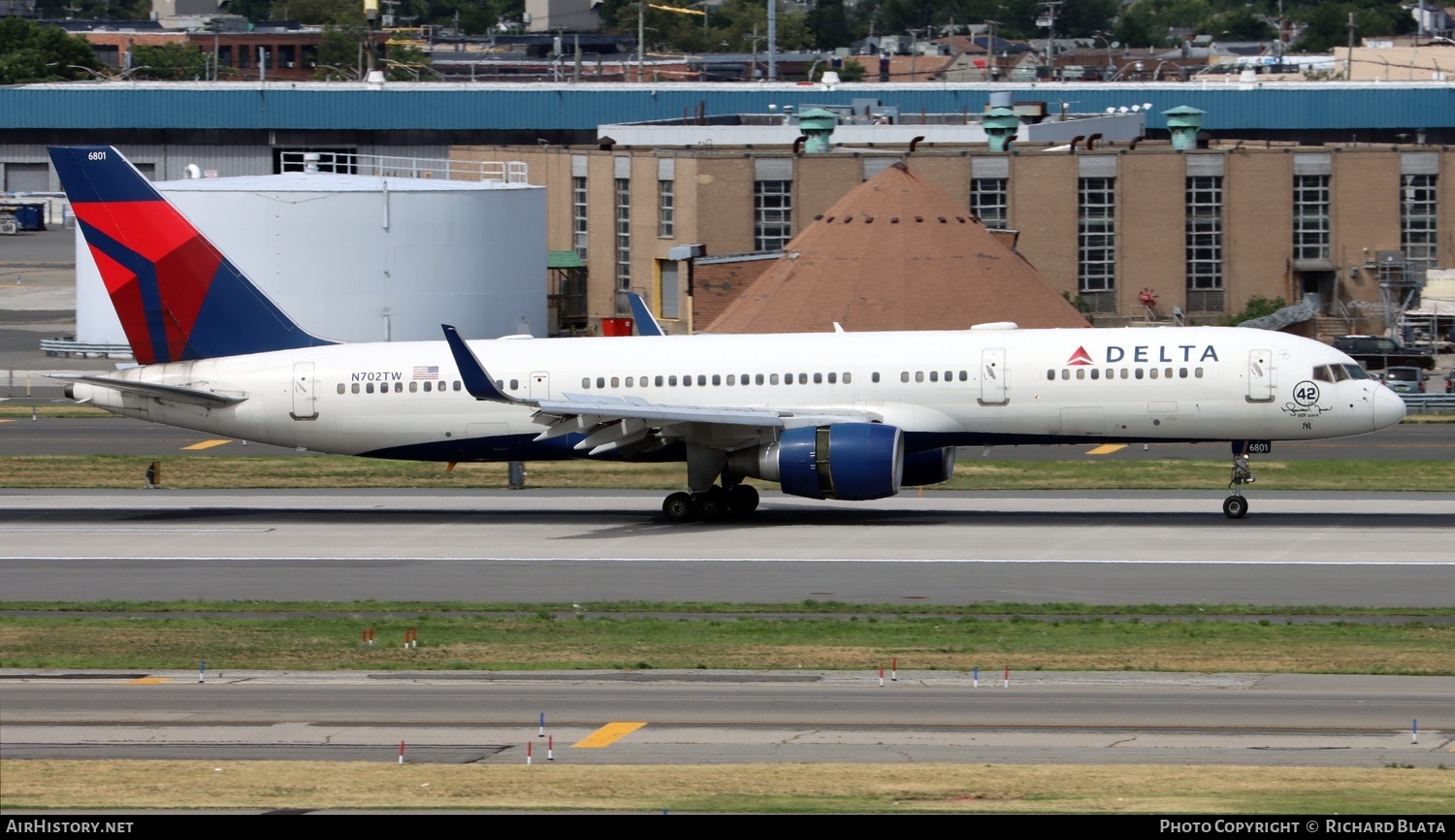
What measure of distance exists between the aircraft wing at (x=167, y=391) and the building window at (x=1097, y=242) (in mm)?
54716

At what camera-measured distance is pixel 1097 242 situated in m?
89.6

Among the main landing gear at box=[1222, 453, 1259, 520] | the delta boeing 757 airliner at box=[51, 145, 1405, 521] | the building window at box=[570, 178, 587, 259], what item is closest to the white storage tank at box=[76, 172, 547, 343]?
the building window at box=[570, 178, 587, 259]

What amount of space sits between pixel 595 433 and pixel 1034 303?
1181 inches

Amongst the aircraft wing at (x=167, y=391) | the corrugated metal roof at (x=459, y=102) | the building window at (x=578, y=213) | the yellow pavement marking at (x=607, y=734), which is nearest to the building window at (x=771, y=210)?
the building window at (x=578, y=213)

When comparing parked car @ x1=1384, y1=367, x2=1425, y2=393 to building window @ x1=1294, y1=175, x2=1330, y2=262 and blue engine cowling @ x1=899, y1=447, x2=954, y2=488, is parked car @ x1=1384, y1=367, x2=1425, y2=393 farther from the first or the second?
blue engine cowling @ x1=899, y1=447, x2=954, y2=488

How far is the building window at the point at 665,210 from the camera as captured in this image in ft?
298

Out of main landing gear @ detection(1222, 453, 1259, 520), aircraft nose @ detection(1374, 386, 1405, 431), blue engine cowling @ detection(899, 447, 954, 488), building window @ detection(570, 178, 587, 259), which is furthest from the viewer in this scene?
building window @ detection(570, 178, 587, 259)

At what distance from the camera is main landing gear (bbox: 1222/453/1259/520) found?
4147cm

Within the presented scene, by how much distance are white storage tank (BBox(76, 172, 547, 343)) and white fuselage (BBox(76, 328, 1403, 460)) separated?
3389 cm

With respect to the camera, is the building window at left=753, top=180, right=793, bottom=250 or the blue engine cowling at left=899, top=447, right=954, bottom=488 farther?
the building window at left=753, top=180, right=793, bottom=250

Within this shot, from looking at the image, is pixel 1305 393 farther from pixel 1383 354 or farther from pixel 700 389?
pixel 1383 354

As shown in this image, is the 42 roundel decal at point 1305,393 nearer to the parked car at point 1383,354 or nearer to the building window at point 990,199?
the parked car at point 1383,354

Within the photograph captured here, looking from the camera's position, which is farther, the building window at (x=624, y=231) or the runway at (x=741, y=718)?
the building window at (x=624, y=231)
